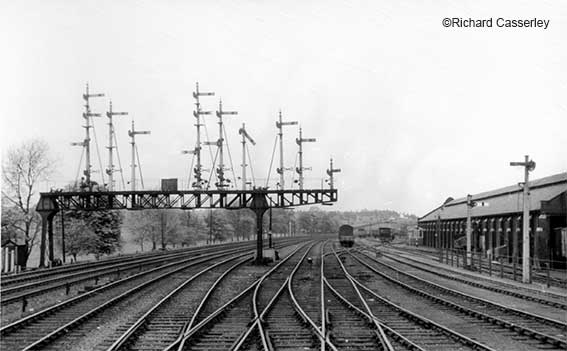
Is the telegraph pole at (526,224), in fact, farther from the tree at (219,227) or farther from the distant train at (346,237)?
the tree at (219,227)

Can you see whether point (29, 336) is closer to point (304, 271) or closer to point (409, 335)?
point (409, 335)

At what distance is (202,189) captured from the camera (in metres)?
39.0

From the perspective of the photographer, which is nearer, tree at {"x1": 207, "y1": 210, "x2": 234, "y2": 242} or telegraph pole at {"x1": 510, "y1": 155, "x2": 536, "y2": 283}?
telegraph pole at {"x1": 510, "y1": 155, "x2": 536, "y2": 283}

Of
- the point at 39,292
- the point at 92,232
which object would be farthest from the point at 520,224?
the point at 92,232

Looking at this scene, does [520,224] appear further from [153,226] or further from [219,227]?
[219,227]

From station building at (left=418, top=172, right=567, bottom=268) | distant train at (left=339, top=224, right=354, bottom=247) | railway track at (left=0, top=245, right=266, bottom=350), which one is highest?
station building at (left=418, top=172, right=567, bottom=268)

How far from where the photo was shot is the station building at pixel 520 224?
32875 mm

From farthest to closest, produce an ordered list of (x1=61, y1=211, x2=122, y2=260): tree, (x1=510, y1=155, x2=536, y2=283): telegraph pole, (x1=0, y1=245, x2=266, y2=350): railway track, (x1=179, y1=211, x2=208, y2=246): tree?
(x1=179, y1=211, x2=208, y2=246): tree
(x1=61, y1=211, x2=122, y2=260): tree
(x1=510, y1=155, x2=536, y2=283): telegraph pole
(x1=0, y1=245, x2=266, y2=350): railway track

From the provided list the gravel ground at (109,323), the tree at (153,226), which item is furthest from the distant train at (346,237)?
the gravel ground at (109,323)

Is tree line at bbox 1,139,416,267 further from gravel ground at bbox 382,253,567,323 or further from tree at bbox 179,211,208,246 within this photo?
gravel ground at bbox 382,253,567,323

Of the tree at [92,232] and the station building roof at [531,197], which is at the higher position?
the station building roof at [531,197]

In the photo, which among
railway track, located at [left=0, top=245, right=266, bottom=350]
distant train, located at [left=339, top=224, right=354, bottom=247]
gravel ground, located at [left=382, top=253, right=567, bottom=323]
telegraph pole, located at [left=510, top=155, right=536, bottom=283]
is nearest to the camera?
railway track, located at [left=0, top=245, right=266, bottom=350]

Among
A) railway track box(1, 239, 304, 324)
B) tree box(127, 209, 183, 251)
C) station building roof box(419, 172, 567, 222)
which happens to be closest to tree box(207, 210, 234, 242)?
tree box(127, 209, 183, 251)

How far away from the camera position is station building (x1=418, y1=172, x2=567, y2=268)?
32875mm
